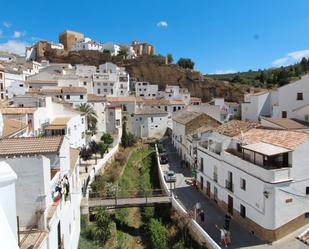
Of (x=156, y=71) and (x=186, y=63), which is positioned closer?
(x=156, y=71)

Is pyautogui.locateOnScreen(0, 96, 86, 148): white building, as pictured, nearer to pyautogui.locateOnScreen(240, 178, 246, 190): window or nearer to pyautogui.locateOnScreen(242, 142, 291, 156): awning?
pyautogui.locateOnScreen(240, 178, 246, 190): window

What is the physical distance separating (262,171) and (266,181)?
24.8 inches

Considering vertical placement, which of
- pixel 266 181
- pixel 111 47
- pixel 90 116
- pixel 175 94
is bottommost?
pixel 266 181

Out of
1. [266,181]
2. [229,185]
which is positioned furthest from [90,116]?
[266,181]

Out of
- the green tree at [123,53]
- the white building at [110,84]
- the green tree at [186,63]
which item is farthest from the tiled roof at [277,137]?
the green tree at [186,63]

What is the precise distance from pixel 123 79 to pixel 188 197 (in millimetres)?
54181

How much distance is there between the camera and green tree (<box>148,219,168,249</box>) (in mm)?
18094

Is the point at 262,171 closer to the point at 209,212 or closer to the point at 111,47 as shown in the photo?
the point at 209,212

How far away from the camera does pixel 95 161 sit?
32.2m

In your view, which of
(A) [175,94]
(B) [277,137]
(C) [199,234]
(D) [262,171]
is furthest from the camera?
(A) [175,94]

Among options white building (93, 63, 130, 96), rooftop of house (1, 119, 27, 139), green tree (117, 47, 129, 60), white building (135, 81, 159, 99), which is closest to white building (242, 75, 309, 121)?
rooftop of house (1, 119, 27, 139)

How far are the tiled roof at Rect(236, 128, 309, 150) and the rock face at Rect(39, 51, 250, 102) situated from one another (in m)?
63.9

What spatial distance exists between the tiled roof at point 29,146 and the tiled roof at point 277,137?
44.0 ft

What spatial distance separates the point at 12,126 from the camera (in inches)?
838
